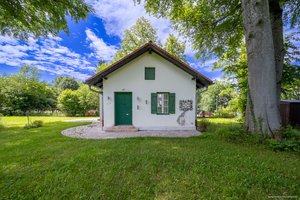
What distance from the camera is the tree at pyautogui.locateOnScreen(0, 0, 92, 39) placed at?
6947mm

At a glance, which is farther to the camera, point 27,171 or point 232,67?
point 232,67

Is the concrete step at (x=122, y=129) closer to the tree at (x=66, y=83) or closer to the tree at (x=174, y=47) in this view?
the tree at (x=174, y=47)

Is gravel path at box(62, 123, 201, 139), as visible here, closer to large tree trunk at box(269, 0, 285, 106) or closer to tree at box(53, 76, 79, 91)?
large tree trunk at box(269, 0, 285, 106)

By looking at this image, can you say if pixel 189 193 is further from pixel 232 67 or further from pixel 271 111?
pixel 232 67

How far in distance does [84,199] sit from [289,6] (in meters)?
11.4

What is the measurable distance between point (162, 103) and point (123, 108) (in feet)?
7.73

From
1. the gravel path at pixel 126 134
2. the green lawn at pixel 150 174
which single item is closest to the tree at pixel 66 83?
the gravel path at pixel 126 134

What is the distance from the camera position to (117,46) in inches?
867

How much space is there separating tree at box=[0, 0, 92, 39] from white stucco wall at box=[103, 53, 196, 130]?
11.8ft

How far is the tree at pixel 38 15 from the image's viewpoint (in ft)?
22.8

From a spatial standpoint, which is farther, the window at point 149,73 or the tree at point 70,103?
the tree at point 70,103

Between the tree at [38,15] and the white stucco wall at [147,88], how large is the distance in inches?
142

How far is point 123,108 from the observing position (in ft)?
30.9

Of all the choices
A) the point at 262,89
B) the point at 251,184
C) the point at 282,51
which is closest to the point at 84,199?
the point at 251,184
